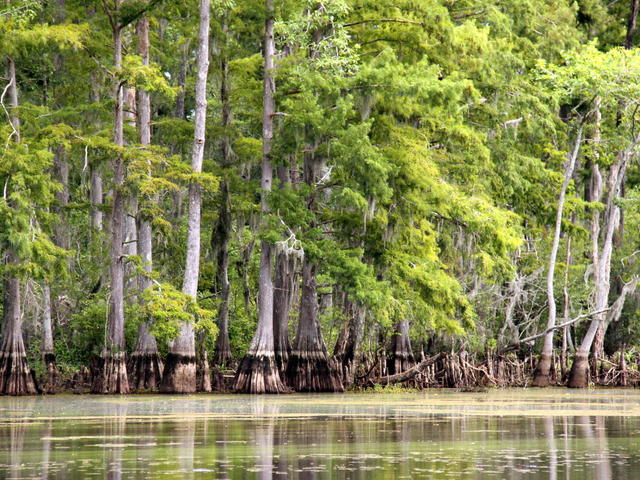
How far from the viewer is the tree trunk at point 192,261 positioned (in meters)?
26.3

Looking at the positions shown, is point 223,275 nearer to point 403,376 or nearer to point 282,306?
point 282,306

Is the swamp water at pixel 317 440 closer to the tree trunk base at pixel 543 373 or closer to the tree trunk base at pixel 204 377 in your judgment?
the tree trunk base at pixel 204 377

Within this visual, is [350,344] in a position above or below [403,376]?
above

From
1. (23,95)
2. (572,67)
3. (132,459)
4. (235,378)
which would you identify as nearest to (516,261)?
(572,67)

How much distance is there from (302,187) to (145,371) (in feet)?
17.7

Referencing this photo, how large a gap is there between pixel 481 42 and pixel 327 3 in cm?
460

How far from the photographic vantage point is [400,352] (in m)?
31.2

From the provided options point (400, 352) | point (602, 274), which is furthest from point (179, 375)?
point (602, 274)

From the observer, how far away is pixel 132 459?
11.5 meters

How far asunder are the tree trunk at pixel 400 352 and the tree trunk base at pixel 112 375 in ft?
24.4

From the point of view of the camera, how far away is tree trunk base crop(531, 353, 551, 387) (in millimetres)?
32938

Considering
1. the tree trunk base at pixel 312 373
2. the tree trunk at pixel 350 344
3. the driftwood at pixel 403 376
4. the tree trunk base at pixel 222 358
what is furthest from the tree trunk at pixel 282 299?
the driftwood at pixel 403 376

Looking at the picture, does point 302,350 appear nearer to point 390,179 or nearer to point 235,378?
point 235,378

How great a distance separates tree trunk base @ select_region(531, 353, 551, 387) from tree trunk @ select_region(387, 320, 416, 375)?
3.79 metres
